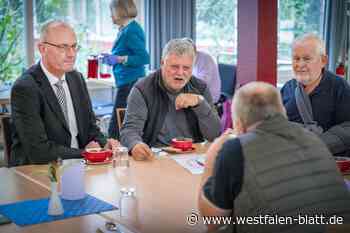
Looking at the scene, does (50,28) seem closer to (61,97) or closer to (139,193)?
(61,97)

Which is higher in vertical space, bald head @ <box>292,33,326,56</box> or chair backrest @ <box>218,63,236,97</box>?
bald head @ <box>292,33,326,56</box>

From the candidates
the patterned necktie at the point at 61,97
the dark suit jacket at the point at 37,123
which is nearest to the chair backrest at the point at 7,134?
the dark suit jacket at the point at 37,123

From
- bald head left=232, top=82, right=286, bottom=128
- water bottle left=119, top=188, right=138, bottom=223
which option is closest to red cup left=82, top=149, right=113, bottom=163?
water bottle left=119, top=188, right=138, bottom=223

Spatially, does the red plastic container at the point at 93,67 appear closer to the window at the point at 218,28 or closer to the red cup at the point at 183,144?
the window at the point at 218,28

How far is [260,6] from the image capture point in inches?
208

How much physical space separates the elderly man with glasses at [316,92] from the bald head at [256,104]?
1.33 m

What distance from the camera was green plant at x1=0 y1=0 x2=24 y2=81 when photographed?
20.4 ft

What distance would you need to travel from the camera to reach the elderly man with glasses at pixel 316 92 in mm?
3271

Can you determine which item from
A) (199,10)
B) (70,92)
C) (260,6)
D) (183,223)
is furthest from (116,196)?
(199,10)

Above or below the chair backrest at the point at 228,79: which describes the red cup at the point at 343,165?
below

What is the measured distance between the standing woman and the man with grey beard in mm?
1983

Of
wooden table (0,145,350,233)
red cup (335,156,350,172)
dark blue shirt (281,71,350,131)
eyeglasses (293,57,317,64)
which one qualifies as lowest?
wooden table (0,145,350,233)

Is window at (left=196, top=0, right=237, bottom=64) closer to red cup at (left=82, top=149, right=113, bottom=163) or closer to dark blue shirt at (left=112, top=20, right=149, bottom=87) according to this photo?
dark blue shirt at (left=112, top=20, right=149, bottom=87)

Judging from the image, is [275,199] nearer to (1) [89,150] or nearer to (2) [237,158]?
(2) [237,158]
